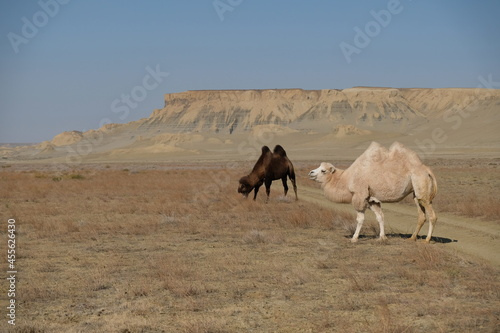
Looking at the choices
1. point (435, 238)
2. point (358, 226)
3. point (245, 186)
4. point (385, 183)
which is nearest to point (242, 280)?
point (358, 226)

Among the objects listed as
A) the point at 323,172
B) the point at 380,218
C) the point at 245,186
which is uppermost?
the point at 323,172

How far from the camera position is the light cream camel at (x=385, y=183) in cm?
1208

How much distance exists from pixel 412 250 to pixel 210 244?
431cm

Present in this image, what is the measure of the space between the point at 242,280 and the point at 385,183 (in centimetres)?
455

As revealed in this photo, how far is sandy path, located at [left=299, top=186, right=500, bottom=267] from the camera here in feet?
37.6

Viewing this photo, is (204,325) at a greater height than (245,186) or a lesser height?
lesser

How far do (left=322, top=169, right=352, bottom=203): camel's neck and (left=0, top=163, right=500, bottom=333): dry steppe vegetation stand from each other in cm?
95

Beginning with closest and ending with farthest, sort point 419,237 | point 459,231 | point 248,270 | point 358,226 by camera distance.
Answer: point 248,270
point 358,226
point 419,237
point 459,231

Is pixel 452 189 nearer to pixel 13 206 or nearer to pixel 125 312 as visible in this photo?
pixel 13 206

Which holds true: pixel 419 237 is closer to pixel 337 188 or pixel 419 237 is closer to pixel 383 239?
pixel 383 239

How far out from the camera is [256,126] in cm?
19125

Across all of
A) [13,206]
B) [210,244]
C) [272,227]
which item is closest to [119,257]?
[210,244]

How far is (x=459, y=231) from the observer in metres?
14.2

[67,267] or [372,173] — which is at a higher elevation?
[372,173]
